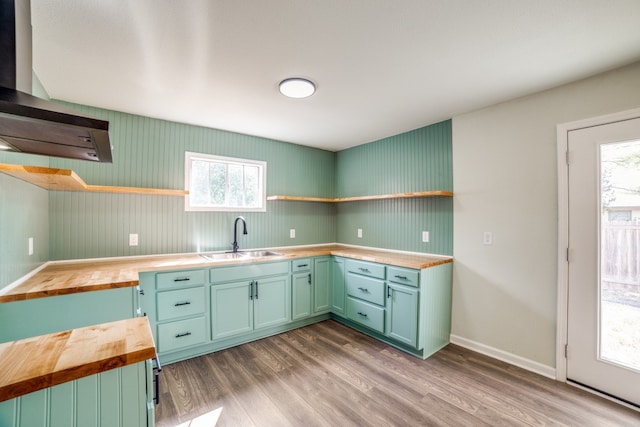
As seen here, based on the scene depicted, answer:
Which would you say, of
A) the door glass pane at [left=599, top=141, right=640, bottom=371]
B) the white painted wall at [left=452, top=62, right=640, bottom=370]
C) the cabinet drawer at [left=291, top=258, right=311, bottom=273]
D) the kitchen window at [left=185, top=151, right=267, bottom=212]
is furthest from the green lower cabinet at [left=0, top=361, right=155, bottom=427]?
the door glass pane at [left=599, top=141, right=640, bottom=371]

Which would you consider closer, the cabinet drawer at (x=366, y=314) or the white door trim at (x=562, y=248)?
the white door trim at (x=562, y=248)

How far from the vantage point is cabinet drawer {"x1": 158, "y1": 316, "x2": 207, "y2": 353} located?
241cm

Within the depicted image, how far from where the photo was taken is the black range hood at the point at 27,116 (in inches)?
34.4

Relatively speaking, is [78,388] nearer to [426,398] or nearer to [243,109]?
[426,398]

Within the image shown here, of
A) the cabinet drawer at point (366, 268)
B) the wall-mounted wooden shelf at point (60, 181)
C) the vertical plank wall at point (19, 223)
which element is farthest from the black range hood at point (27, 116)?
the cabinet drawer at point (366, 268)

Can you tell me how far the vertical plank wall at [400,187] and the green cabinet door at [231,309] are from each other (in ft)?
5.83

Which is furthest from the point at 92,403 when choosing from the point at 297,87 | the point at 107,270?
the point at 297,87

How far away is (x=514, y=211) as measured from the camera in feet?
8.11

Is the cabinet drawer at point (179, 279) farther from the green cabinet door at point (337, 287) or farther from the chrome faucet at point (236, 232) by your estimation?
the green cabinet door at point (337, 287)

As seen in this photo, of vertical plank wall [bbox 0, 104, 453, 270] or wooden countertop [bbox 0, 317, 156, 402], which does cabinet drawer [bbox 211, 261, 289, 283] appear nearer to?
vertical plank wall [bbox 0, 104, 453, 270]

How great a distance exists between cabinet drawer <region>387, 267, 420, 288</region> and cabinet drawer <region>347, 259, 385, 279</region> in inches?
4.2

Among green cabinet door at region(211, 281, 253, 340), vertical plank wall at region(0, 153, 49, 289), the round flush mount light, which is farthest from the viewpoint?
green cabinet door at region(211, 281, 253, 340)

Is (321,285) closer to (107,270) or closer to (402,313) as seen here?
(402,313)

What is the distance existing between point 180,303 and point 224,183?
4.87 feet
